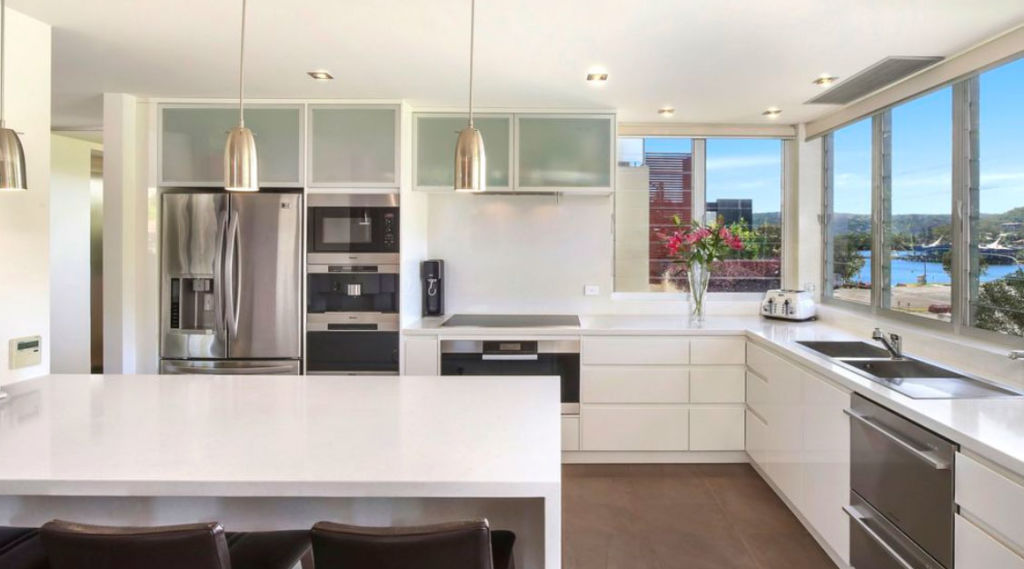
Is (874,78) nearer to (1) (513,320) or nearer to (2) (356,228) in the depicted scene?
(1) (513,320)

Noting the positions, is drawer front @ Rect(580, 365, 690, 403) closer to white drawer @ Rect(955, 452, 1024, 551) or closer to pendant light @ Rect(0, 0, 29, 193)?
white drawer @ Rect(955, 452, 1024, 551)

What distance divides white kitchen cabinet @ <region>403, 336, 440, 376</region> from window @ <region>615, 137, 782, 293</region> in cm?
153

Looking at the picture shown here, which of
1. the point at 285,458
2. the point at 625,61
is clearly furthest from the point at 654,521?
the point at 625,61

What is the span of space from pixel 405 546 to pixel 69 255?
555 cm

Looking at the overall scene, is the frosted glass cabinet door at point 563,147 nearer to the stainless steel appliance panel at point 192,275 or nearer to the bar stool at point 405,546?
the stainless steel appliance panel at point 192,275

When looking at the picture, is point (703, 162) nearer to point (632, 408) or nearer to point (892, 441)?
point (632, 408)

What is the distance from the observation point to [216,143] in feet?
11.7

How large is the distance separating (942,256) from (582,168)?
6.52ft

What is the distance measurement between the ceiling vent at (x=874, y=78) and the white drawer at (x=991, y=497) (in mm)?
2016

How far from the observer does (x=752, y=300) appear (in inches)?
168

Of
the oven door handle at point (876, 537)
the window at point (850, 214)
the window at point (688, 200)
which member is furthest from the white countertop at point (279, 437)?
the window at point (850, 214)

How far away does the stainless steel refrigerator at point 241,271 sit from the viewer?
11.4 feet

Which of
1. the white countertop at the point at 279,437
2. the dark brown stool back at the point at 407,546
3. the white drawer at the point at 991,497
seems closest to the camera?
the dark brown stool back at the point at 407,546

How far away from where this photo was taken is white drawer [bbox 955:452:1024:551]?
1.42m
